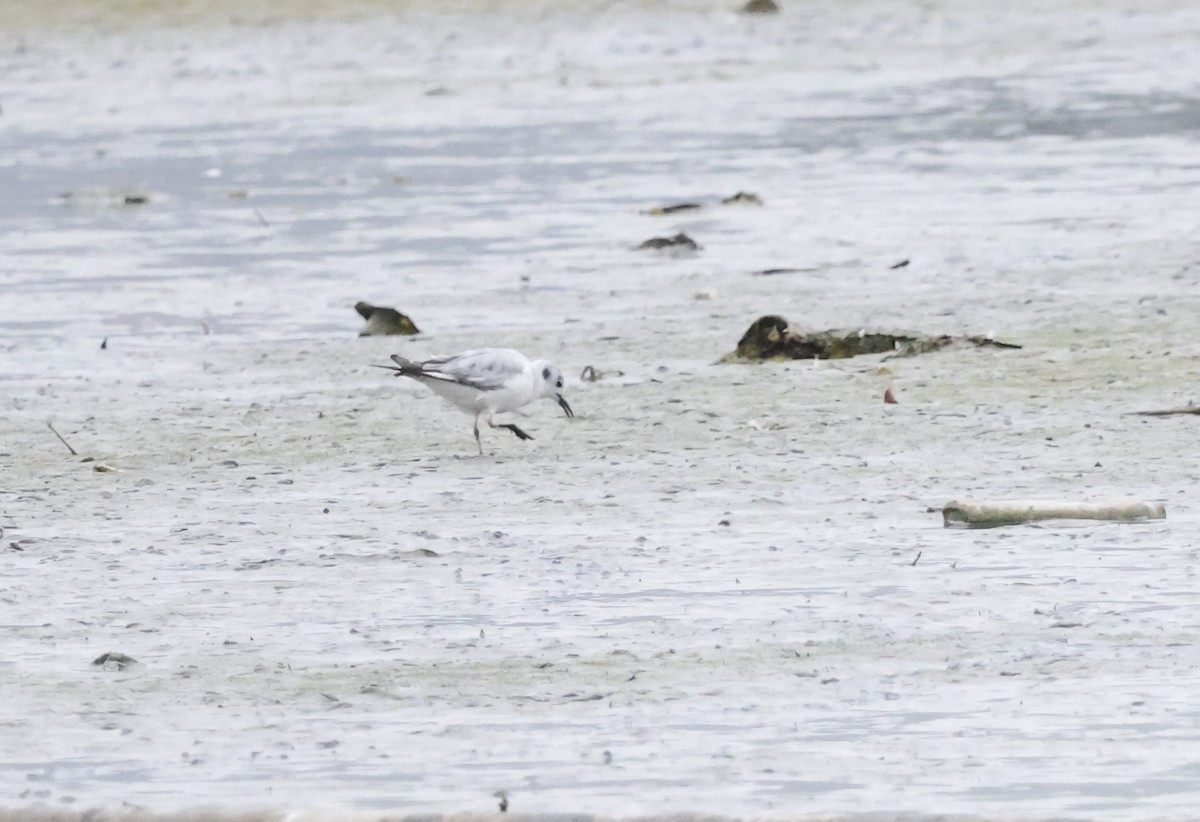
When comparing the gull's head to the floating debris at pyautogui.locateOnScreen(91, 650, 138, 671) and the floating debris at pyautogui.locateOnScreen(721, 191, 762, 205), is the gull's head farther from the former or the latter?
the floating debris at pyautogui.locateOnScreen(721, 191, 762, 205)

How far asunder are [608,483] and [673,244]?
21.6ft

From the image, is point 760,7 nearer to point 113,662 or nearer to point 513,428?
point 513,428

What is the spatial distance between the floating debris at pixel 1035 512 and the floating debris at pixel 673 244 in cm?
751

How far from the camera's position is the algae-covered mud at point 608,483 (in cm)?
592

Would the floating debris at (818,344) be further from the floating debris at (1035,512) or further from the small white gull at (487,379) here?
the floating debris at (1035,512)

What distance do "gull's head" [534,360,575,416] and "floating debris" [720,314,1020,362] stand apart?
144 cm

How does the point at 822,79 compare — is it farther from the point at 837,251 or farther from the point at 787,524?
the point at 787,524

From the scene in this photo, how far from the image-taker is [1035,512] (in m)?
8.13

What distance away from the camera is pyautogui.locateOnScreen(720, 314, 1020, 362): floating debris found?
37.8 feet

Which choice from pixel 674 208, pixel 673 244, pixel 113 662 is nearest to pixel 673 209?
pixel 674 208

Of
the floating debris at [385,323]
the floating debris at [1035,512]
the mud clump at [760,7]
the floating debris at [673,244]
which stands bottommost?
the mud clump at [760,7]

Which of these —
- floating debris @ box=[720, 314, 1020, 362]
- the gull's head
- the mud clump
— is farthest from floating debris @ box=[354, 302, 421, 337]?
the mud clump

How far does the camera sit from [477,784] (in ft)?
18.5

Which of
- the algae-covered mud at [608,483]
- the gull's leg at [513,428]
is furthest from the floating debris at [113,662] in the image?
the gull's leg at [513,428]
